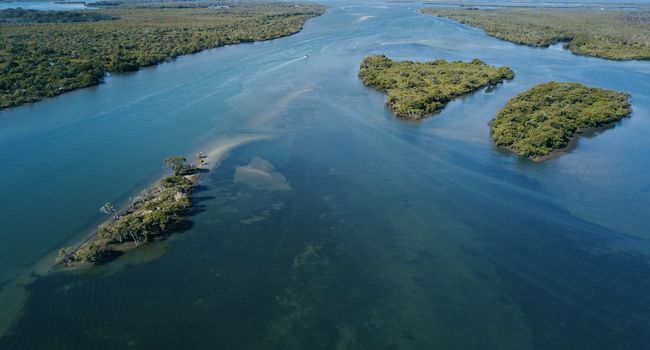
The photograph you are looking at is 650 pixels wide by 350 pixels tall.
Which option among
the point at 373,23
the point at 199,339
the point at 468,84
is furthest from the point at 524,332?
the point at 373,23

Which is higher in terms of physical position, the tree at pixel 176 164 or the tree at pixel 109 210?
the tree at pixel 176 164

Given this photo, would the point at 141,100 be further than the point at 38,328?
Yes

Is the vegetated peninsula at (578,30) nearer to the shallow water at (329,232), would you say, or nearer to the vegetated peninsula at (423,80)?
the vegetated peninsula at (423,80)

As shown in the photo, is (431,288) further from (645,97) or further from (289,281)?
(645,97)

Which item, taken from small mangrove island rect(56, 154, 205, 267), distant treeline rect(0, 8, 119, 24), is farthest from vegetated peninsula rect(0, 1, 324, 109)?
small mangrove island rect(56, 154, 205, 267)

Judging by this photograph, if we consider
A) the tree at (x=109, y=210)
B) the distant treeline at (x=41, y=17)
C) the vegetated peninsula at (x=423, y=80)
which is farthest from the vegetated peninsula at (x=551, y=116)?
the distant treeline at (x=41, y=17)

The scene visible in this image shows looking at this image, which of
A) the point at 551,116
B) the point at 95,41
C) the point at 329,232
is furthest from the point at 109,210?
the point at 95,41

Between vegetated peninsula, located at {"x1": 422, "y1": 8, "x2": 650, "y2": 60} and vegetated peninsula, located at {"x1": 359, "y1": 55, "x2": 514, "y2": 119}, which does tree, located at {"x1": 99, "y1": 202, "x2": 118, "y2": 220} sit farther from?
vegetated peninsula, located at {"x1": 422, "y1": 8, "x2": 650, "y2": 60}
